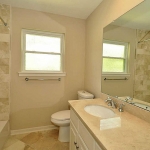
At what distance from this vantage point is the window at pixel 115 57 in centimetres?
137

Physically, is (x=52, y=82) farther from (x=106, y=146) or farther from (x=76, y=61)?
(x=106, y=146)

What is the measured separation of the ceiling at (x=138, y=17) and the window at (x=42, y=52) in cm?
135

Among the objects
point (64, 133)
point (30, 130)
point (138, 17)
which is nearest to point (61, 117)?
point (64, 133)

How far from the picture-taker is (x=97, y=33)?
6.09 ft

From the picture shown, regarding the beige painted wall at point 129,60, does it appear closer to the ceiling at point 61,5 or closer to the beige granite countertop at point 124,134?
the beige granite countertop at point 124,134

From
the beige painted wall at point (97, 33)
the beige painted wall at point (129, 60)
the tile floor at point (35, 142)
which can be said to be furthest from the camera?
the tile floor at point (35, 142)

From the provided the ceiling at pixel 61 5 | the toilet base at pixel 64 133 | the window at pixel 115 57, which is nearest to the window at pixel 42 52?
the ceiling at pixel 61 5

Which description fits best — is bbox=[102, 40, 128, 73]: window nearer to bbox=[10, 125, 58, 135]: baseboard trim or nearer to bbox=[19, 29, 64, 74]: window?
bbox=[19, 29, 64, 74]: window

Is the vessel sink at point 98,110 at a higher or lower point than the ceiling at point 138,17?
lower

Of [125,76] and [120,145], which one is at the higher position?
[125,76]

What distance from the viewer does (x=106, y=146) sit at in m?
0.61

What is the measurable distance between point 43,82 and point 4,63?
0.78 m

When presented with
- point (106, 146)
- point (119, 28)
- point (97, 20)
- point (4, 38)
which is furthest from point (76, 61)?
point (106, 146)

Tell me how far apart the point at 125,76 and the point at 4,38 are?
2130 mm
